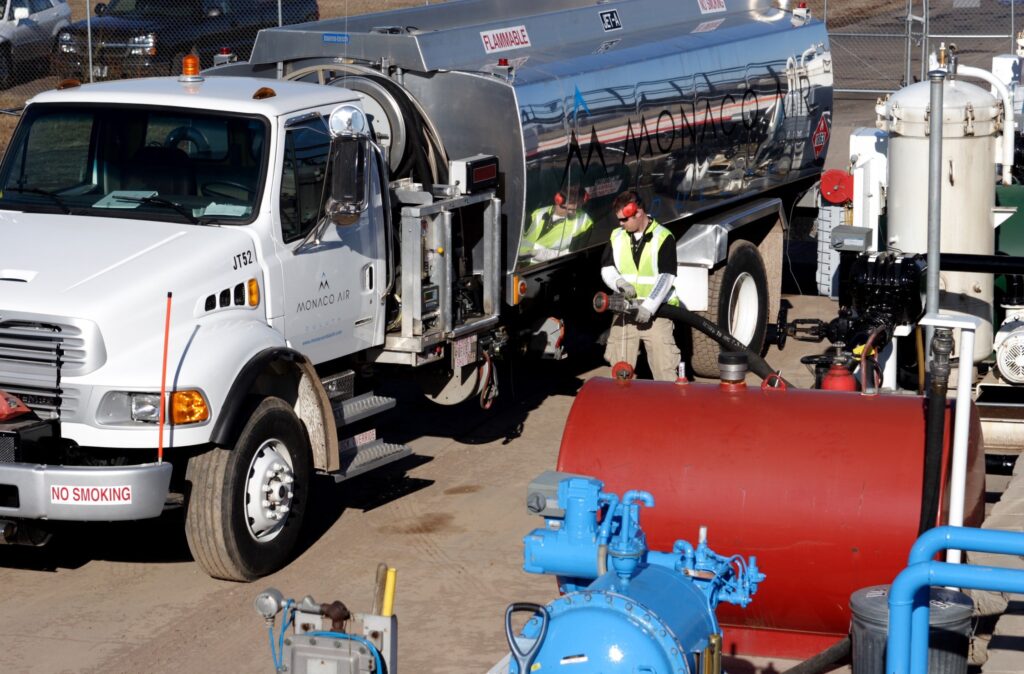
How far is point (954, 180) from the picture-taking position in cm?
987

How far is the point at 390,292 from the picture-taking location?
361 inches

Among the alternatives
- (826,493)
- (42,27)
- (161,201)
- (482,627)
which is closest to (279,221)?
(161,201)

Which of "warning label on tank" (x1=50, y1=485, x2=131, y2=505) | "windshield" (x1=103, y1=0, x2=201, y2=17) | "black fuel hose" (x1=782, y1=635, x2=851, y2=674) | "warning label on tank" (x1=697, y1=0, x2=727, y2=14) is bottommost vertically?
"black fuel hose" (x1=782, y1=635, x2=851, y2=674)

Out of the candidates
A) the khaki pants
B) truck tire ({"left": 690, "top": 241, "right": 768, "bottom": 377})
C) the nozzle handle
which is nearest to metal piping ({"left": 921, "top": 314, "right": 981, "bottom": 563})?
the nozzle handle

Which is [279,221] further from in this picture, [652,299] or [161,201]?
[652,299]

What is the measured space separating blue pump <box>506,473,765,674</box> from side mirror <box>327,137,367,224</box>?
135 inches

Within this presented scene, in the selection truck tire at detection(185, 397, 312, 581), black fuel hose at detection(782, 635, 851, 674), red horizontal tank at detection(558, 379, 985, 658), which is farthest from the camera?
truck tire at detection(185, 397, 312, 581)

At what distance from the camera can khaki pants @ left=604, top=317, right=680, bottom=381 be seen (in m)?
10.5

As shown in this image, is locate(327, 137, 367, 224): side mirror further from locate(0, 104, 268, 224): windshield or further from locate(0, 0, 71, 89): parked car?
locate(0, 0, 71, 89): parked car

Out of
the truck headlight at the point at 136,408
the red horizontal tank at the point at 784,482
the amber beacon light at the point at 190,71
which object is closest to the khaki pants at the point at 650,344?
the amber beacon light at the point at 190,71

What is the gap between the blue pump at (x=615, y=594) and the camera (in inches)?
171

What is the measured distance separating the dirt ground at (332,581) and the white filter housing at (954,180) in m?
2.84

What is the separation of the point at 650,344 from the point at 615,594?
20.5 ft

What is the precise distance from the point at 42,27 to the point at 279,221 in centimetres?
1657
